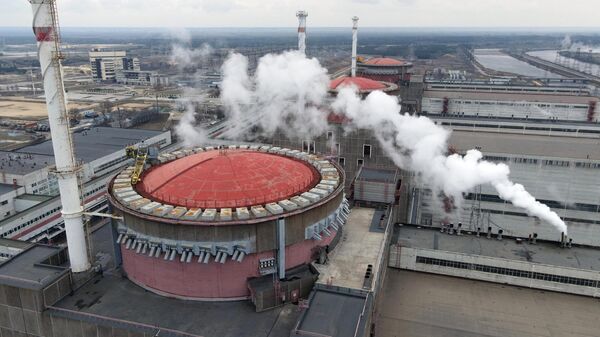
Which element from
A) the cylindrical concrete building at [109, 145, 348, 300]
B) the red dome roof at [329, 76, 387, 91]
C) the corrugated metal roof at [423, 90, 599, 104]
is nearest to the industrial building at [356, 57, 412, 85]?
the corrugated metal roof at [423, 90, 599, 104]

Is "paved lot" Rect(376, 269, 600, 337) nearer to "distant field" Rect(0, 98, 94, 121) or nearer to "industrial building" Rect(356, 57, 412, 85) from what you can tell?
"industrial building" Rect(356, 57, 412, 85)

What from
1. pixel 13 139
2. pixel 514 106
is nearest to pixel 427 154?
pixel 514 106

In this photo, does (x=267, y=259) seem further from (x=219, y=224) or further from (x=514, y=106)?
(x=514, y=106)

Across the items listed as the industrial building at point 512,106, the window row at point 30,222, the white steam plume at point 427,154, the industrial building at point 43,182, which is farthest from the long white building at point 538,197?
the window row at point 30,222

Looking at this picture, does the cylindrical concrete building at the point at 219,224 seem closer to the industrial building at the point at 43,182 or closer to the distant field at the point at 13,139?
the industrial building at the point at 43,182

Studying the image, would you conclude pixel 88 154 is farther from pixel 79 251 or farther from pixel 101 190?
pixel 79 251
